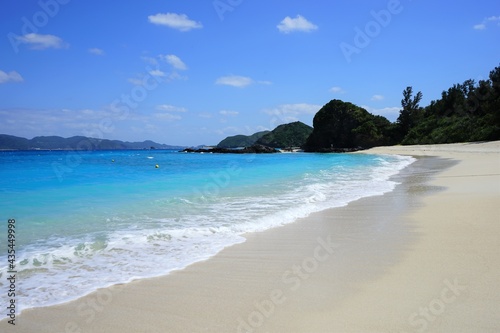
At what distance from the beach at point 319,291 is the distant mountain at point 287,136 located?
145111 mm

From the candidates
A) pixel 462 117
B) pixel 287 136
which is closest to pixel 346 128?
pixel 462 117

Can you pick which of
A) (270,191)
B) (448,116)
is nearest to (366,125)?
(448,116)

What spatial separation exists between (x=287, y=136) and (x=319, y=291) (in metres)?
155

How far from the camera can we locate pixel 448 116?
210 feet

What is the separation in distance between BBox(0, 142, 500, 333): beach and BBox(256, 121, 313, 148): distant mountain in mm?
145111

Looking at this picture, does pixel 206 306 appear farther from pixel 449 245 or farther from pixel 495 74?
pixel 495 74

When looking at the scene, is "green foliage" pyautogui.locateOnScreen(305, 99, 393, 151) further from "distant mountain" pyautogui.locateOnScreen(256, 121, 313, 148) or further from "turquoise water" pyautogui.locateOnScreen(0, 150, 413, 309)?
"turquoise water" pyautogui.locateOnScreen(0, 150, 413, 309)

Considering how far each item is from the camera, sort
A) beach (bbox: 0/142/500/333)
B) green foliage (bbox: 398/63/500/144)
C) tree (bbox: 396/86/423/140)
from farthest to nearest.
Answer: tree (bbox: 396/86/423/140)
green foliage (bbox: 398/63/500/144)
beach (bbox: 0/142/500/333)

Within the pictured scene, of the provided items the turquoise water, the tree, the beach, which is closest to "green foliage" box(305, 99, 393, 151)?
the tree

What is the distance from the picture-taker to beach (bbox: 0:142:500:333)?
3014mm

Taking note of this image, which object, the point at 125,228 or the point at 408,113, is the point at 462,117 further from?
the point at 125,228

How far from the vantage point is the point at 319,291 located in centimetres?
366

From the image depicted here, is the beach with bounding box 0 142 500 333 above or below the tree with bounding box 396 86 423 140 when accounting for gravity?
below

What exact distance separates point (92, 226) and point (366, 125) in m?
85.5
